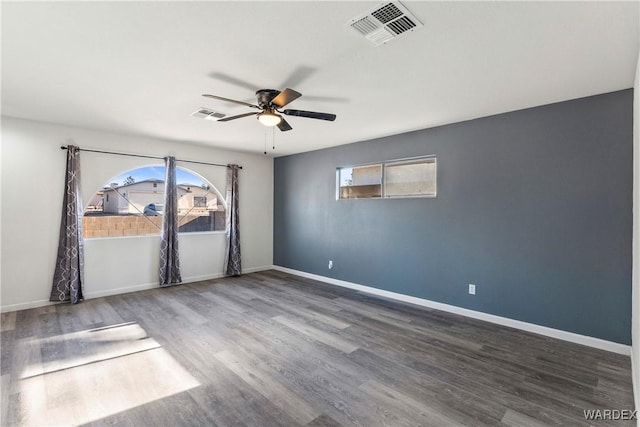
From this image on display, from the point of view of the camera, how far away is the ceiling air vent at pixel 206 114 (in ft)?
11.7

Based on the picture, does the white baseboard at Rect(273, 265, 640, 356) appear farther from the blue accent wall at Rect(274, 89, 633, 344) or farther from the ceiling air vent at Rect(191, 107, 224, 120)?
the ceiling air vent at Rect(191, 107, 224, 120)

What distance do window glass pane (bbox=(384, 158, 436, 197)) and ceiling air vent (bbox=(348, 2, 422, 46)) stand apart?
2.59 m

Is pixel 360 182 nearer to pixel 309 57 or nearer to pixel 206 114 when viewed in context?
pixel 206 114

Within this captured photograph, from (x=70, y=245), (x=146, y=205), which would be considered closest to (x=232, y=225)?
(x=146, y=205)

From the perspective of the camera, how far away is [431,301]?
4.23m

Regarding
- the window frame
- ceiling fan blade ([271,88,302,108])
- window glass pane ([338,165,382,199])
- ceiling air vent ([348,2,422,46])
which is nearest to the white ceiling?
ceiling air vent ([348,2,422,46])

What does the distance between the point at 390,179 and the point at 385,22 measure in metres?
3.09

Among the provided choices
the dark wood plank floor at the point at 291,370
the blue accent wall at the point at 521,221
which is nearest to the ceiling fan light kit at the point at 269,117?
the blue accent wall at the point at 521,221

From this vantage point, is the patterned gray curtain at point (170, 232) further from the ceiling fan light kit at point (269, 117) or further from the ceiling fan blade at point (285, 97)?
the ceiling fan blade at point (285, 97)

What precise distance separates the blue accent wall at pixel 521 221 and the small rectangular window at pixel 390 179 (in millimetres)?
144

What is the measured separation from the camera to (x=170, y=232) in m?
5.25

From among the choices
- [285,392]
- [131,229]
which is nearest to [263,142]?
[131,229]

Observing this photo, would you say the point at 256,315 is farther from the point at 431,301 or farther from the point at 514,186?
the point at 514,186

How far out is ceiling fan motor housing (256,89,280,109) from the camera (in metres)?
2.88
